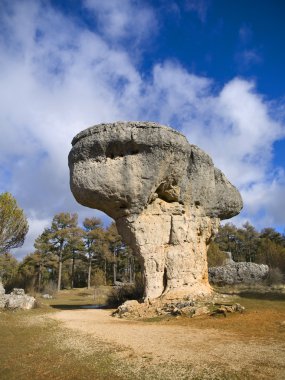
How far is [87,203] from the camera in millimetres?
15695

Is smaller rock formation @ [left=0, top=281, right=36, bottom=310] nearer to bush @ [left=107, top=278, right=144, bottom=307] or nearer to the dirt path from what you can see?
bush @ [left=107, top=278, right=144, bottom=307]

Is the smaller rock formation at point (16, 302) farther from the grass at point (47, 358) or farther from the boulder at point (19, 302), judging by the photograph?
the grass at point (47, 358)

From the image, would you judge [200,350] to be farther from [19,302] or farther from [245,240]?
[245,240]

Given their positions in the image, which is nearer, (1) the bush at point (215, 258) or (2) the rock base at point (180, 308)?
(2) the rock base at point (180, 308)

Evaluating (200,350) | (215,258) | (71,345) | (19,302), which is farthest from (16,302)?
(215,258)

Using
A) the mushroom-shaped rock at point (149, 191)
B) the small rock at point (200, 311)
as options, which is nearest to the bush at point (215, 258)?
the mushroom-shaped rock at point (149, 191)

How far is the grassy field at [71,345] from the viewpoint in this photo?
5699 mm

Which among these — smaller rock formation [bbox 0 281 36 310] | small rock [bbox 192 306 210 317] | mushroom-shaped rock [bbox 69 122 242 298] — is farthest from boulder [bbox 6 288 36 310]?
small rock [bbox 192 306 210 317]

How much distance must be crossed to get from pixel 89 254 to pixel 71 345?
33.5 metres

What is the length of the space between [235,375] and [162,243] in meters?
10.2

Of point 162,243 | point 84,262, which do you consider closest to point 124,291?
point 162,243

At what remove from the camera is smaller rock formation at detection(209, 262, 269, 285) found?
26219 millimetres

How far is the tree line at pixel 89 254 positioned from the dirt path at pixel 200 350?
2005 cm

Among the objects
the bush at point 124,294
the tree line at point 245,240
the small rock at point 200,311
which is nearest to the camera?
the small rock at point 200,311
